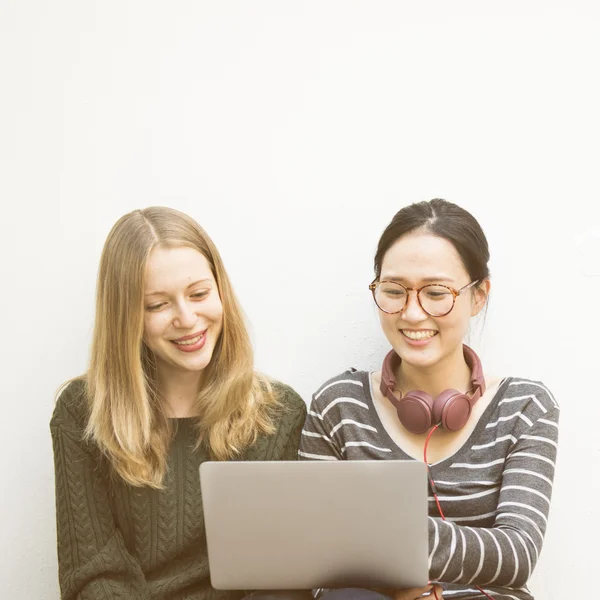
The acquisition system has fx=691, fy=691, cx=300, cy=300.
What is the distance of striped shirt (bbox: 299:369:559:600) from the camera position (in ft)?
4.25

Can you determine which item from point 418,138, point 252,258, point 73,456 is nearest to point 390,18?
point 418,138

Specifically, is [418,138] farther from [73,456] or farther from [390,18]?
[73,456]

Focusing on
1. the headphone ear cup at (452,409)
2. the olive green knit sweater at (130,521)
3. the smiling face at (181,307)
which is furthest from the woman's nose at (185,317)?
the headphone ear cup at (452,409)

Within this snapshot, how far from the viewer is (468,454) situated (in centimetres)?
147

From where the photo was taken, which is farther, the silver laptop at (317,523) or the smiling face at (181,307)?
the smiling face at (181,307)

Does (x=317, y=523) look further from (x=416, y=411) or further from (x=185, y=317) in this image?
(x=185, y=317)

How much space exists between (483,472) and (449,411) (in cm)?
15

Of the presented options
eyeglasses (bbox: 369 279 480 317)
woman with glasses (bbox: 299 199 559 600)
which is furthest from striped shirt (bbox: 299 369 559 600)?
eyeglasses (bbox: 369 279 480 317)

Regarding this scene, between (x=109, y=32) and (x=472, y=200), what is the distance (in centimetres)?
103

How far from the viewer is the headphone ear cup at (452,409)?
4.69ft

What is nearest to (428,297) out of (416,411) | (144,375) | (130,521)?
(416,411)

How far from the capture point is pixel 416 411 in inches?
56.8

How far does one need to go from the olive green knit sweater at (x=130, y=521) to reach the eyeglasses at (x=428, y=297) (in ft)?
1.39

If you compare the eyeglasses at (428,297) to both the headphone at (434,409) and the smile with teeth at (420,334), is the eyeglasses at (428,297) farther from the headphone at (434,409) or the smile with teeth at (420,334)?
the headphone at (434,409)
